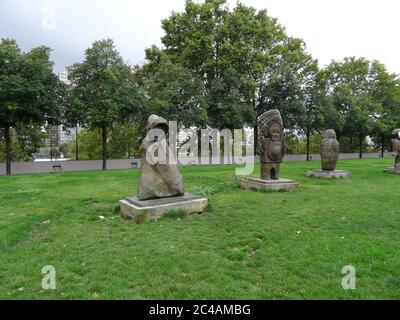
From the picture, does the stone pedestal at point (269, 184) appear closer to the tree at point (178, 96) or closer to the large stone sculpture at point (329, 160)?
the large stone sculpture at point (329, 160)

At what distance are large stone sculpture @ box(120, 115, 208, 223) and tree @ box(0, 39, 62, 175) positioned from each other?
12.0 m

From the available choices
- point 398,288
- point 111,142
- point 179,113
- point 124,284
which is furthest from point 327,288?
point 111,142

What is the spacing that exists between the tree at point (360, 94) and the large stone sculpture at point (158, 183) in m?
26.7

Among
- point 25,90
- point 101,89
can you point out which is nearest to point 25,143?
point 101,89

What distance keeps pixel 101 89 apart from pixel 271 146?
489 inches

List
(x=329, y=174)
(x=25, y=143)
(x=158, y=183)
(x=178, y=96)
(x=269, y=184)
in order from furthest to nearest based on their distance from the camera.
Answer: (x=25, y=143), (x=178, y=96), (x=329, y=174), (x=269, y=184), (x=158, y=183)

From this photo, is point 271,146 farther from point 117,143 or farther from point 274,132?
point 117,143

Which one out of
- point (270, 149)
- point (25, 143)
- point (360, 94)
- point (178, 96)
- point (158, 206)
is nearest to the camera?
point (158, 206)

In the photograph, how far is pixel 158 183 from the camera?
7.11 m

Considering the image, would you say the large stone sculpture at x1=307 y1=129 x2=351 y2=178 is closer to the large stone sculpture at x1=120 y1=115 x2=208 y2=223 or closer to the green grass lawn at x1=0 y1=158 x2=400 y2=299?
the green grass lawn at x1=0 y1=158 x2=400 y2=299

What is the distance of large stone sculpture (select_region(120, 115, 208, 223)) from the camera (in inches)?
276

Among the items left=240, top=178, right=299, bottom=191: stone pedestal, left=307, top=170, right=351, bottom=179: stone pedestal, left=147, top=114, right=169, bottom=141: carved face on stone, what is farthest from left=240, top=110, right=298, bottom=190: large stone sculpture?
left=147, top=114, right=169, bottom=141: carved face on stone

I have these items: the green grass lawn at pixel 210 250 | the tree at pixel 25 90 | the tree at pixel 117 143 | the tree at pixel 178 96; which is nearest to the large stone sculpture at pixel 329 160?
the green grass lawn at pixel 210 250

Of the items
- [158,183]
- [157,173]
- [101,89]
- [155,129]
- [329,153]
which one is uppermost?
[101,89]
